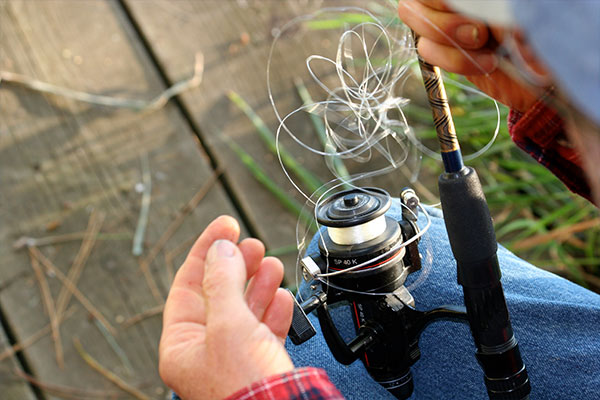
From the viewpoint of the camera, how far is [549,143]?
0.65 metres

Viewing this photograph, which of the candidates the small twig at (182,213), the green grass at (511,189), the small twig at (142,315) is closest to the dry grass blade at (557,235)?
the green grass at (511,189)

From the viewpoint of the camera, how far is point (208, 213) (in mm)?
1545

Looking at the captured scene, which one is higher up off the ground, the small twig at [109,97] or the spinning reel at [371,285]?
the small twig at [109,97]

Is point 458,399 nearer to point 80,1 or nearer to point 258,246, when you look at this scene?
point 258,246

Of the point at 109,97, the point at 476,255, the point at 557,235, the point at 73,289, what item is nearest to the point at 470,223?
the point at 476,255

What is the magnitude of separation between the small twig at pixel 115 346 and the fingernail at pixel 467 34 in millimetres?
1142

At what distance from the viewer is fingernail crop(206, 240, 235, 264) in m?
0.64

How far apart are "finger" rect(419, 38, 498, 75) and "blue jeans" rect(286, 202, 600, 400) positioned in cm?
34

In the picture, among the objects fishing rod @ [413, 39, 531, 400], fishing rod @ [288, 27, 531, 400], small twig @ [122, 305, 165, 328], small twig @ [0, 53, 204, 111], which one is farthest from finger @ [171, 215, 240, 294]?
small twig @ [0, 53, 204, 111]

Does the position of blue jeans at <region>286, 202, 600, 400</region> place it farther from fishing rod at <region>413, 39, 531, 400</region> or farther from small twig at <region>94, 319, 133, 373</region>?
small twig at <region>94, 319, 133, 373</region>

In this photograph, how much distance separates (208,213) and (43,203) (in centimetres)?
39

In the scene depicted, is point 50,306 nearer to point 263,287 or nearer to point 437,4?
point 263,287

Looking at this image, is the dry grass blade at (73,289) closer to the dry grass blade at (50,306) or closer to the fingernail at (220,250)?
the dry grass blade at (50,306)

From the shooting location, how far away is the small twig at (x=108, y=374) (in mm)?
1404
